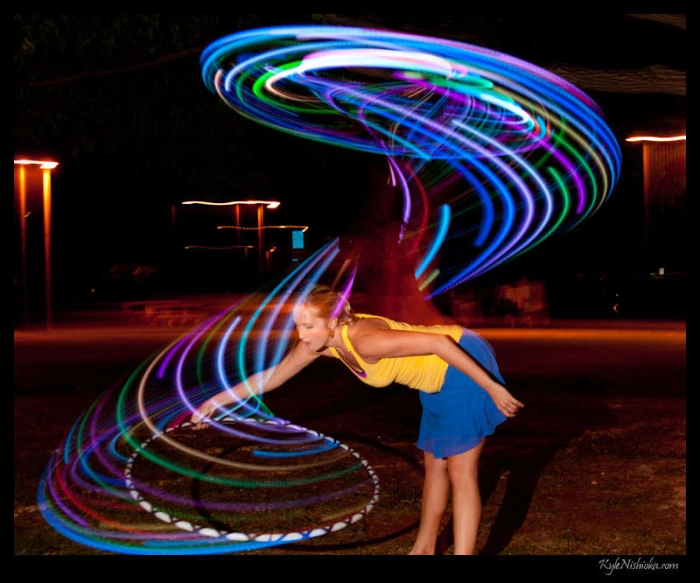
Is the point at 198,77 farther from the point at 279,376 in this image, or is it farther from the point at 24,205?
the point at 24,205

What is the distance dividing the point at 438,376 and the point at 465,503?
2.13ft

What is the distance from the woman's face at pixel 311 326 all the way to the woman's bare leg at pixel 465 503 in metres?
0.91

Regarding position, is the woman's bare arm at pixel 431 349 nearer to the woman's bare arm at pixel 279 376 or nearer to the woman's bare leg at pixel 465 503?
the woman's bare leg at pixel 465 503

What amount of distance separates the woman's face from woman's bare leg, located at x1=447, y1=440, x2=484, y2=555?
915 millimetres

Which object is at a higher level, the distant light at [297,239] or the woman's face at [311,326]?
the distant light at [297,239]

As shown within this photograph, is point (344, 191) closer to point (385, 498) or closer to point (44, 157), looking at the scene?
point (44, 157)

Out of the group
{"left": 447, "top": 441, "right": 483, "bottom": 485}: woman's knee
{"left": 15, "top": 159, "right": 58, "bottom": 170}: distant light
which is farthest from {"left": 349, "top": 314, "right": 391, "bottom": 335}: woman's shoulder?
{"left": 15, "top": 159, "right": 58, "bottom": 170}: distant light

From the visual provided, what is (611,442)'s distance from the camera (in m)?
7.12

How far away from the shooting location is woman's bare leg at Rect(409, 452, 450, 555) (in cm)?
430

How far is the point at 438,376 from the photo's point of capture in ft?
13.4

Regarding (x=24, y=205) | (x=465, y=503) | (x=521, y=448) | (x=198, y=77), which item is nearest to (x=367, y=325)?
(x=465, y=503)

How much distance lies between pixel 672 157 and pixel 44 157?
1495cm

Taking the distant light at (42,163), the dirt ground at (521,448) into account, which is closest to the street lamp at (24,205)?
the distant light at (42,163)

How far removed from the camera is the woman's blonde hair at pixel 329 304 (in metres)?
3.91
